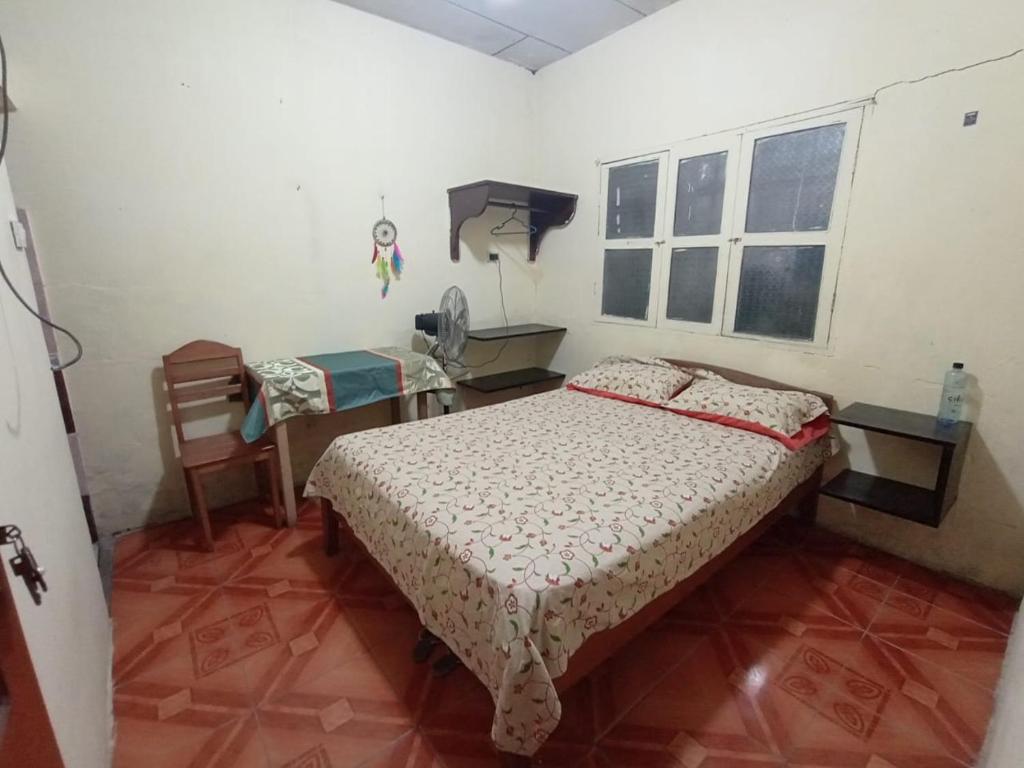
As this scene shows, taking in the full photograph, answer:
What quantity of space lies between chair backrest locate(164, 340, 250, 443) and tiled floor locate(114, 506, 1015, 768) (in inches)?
30.1

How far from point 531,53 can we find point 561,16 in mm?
495

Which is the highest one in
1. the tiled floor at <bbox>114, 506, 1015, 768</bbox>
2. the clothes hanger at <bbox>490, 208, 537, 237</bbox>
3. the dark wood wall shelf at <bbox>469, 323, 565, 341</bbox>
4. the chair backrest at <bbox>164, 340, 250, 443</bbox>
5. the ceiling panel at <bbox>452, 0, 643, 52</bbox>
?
the ceiling panel at <bbox>452, 0, 643, 52</bbox>

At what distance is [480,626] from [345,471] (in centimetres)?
91

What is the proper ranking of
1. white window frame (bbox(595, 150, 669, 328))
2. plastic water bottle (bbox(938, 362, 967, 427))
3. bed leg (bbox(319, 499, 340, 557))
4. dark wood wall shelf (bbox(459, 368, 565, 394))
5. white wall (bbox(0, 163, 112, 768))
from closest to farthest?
white wall (bbox(0, 163, 112, 768))
plastic water bottle (bbox(938, 362, 967, 427))
bed leg (bbox(319, 499, 340, 557))
white window frame (bbox(595, 150, 669, 328))
dark wood wall shelf (bbox(459, 368, 565, 394))

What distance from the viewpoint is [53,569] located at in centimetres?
111

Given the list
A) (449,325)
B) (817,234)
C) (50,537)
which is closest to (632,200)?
(817,234)

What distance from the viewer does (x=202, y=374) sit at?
2373 mm

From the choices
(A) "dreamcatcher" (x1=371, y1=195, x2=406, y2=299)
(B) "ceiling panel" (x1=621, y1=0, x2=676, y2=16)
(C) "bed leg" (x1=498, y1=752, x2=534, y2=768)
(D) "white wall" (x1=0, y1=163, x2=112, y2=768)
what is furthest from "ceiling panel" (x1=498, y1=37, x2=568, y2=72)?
(C) "bed leg" (x1=498, y1=752, x2=534, y2=768)

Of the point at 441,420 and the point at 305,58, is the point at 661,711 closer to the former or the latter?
the point at 441,420

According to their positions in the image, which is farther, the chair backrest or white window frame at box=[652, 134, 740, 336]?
white window frame at box=[652, 134, 740, 336]

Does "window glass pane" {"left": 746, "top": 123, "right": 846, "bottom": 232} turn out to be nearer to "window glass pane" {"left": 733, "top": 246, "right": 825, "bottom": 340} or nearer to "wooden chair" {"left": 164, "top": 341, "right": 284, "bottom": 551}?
"window glass pane" {"left": 733, "top": 246, "right": 825, "bottom": 340}

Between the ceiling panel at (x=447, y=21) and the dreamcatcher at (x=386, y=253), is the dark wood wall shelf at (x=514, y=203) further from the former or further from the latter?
the ceiling panel at (x=447, y=21)

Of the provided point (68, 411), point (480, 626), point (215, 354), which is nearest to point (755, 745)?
point (480, 626)

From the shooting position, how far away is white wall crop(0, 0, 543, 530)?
1996 mm
